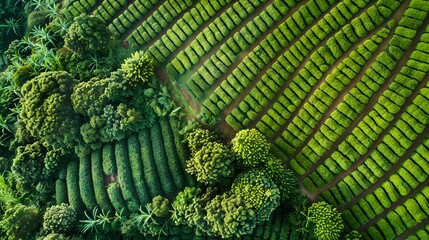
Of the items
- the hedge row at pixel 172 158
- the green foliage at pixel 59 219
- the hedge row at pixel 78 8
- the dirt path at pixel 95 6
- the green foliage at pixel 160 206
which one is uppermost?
the dirt path at pixel 95 6

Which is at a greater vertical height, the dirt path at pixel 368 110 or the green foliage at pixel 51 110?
the dirt path at pixel 368 110

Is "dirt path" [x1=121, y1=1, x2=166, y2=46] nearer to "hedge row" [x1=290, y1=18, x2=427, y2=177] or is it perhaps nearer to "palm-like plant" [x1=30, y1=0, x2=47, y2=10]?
"palm-like plant" [x1=30, y1=0, x2=47, y2=10]

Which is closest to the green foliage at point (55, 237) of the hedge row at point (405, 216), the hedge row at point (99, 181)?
the hedge row at point (99, 181)

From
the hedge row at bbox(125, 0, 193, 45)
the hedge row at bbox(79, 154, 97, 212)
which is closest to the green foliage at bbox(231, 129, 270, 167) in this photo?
the hedge row at bbox(79, 154, 97, 212)

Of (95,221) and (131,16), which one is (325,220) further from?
(131,16)

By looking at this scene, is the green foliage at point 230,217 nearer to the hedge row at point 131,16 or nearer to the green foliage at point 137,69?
the green foliage at point 137,69

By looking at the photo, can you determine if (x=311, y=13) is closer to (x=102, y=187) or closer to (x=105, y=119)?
(x=105, y=119)

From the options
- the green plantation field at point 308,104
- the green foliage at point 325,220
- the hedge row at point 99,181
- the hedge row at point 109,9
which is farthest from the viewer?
the hedge row at point 109,9

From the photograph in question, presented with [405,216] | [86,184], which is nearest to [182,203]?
[86,184]
